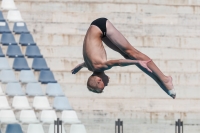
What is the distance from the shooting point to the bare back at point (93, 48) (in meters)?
8.53

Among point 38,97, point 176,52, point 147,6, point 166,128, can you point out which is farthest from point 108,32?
point 147,6

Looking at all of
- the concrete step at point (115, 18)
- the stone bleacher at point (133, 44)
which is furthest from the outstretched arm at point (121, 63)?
the concrete step at point (115, 18)

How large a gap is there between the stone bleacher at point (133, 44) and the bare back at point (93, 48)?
15.6 ft

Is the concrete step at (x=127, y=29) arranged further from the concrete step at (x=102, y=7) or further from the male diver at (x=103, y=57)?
→ the male diver at (x=103, y=57)

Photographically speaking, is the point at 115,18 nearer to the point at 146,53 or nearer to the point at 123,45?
the point at 146,53

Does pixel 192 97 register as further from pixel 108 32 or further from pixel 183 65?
pixel 108 32

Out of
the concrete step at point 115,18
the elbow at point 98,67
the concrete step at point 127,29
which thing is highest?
the concrete step at point 115,18

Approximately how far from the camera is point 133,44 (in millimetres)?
15094

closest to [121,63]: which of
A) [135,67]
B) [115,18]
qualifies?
[135,67]

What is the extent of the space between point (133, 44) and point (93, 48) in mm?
6596

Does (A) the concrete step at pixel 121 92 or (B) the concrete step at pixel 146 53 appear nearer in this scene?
(A) the concrete step at pixel 121 92

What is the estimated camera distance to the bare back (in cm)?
853

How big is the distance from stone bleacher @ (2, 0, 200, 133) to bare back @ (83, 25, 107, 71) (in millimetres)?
4752

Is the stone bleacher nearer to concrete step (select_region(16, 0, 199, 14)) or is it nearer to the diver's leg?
concrete step (select_region(16, 0, 199, 14))
